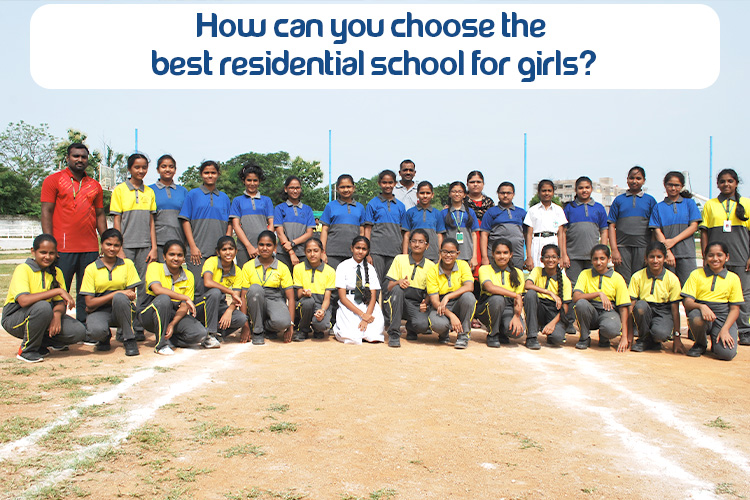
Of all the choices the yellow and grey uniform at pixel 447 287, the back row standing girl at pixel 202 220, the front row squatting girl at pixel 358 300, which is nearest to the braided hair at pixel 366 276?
the front row squatting girl at pixel 358 300

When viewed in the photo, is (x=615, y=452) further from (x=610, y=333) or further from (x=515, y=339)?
(x=515, y=339)

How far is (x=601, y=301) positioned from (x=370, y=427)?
3967mm

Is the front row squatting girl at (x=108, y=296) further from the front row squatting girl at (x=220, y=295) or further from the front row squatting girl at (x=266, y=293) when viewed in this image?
the front row squatting girl at (x=266, y=293)

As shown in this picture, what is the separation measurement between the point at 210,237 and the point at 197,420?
3.45 m

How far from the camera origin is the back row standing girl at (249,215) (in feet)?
24.2

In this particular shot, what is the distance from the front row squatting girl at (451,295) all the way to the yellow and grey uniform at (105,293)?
10.7 feet

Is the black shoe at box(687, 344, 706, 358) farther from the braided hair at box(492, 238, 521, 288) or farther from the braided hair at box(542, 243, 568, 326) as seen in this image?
the braided hair at box(492, 238, 521, 288)

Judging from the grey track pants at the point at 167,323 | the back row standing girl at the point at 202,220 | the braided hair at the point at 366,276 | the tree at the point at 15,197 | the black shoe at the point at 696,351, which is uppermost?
the tree at the point at 15,197

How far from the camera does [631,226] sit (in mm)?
7559

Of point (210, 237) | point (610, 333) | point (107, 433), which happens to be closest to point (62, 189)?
point (210, 237)

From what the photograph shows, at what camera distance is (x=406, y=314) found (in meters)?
7.16

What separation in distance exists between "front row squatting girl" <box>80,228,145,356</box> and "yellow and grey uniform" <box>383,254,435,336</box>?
276 centimetres

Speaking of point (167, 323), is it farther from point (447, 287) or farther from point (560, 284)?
point (560, 284)

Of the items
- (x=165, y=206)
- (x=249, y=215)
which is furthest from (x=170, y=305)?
(x=249, y=215)
